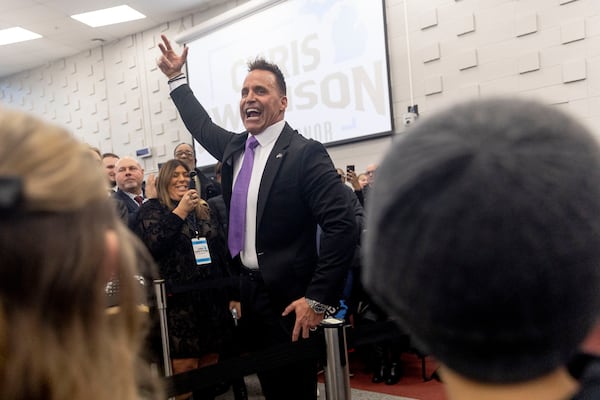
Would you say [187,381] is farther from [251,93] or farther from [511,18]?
[511,18]

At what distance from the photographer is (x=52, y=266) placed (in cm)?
56

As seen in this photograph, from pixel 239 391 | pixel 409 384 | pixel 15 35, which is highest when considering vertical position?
pixel 15 35

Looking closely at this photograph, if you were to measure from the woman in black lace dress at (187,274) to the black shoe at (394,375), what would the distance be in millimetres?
1284

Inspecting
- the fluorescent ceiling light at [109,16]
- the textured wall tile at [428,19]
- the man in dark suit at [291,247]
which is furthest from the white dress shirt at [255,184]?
the fluorescent ceiling light at [109,16]

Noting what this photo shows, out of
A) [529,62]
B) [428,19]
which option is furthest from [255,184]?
[428,19]

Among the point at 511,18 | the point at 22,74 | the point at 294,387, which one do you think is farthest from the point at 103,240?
the point at 22,74

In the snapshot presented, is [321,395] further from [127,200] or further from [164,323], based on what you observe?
[127,200]

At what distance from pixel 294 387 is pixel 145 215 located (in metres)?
1.38

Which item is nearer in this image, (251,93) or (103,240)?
(103,240)

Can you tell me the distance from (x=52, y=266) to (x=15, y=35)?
9467mm

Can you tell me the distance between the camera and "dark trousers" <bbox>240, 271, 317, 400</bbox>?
2.08 m

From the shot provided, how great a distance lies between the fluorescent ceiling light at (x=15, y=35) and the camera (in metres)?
8.30

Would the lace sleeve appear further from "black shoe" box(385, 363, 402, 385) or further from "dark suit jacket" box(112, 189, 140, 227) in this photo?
"black shoe" box(385, 363, 402, 385)

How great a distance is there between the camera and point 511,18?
5031 mm
